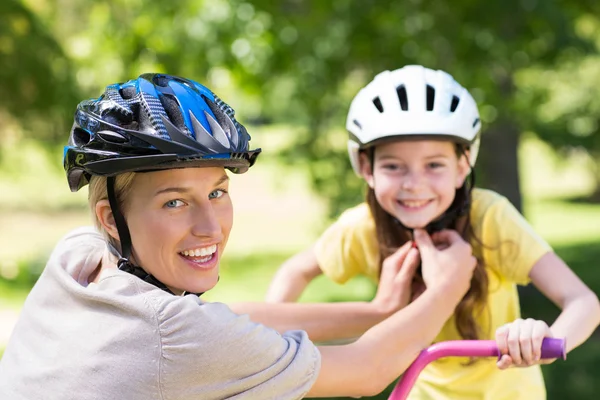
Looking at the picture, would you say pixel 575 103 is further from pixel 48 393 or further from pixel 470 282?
pixel 48 393

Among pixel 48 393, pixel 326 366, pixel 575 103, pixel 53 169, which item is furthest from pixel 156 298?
pixel 575 103

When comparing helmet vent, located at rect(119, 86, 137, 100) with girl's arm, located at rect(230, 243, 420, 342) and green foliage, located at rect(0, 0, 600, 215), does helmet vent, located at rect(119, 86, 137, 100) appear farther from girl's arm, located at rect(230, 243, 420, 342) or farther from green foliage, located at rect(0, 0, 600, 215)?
green foliage, located at rect(0, 0, 600, 215)

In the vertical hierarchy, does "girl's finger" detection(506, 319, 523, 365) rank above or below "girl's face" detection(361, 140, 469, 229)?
below

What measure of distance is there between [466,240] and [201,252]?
1.46 metres

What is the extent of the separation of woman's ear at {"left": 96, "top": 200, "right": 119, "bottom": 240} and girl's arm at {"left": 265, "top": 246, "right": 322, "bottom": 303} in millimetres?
1444

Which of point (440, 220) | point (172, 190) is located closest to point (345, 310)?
point (440, 220)

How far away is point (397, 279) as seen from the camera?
11.3 ft

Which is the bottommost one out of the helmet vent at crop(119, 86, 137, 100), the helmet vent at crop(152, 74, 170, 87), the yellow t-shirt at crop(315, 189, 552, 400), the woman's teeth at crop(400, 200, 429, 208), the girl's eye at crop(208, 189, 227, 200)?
the yellow t-shirt at crop(315, 189, 552, 400)

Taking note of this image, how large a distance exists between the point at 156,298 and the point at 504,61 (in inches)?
253

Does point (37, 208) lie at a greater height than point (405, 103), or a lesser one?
lesser

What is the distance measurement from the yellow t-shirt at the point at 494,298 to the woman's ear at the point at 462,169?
3.6 inches

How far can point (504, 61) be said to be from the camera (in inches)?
317

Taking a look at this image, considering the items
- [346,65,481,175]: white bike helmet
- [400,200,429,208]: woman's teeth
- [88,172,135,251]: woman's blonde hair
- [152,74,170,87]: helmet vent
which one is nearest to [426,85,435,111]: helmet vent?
[346,65,481,175]: white bike helmet

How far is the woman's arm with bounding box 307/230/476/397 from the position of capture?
255 cm
